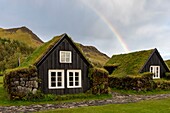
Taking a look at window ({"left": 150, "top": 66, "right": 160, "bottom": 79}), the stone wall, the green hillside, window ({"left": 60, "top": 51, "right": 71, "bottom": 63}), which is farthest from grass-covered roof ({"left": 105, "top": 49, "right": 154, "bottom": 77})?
the green hillside

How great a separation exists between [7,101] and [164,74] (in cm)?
2262

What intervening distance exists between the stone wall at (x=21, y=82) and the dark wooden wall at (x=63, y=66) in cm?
79

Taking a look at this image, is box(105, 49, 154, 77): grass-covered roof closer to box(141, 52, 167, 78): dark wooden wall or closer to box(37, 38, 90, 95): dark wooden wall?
box(141, 52, 167, 78): dark wooden wall

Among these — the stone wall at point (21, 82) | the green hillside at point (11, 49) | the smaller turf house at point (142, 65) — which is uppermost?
the green hillside at point (11, 49)

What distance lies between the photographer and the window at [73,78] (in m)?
22.7

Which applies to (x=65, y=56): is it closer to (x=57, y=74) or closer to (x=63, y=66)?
(x=63, y=66)

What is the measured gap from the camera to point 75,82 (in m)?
23.2

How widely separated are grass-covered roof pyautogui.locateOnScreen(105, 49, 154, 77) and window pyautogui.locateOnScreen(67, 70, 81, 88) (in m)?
9.47

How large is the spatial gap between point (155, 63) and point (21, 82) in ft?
64.1

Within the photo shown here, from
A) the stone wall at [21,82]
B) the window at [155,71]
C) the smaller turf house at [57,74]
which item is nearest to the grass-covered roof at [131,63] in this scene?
the window at [155,71]

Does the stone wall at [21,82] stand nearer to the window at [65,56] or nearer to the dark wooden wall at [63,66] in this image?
the dark wooden wall at [63,66]

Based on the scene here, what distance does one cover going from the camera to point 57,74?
2227cm

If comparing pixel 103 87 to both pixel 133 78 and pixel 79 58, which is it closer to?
pixel 79 58

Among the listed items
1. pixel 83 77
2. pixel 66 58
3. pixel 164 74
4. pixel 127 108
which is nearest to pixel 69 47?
pixel 66 58
